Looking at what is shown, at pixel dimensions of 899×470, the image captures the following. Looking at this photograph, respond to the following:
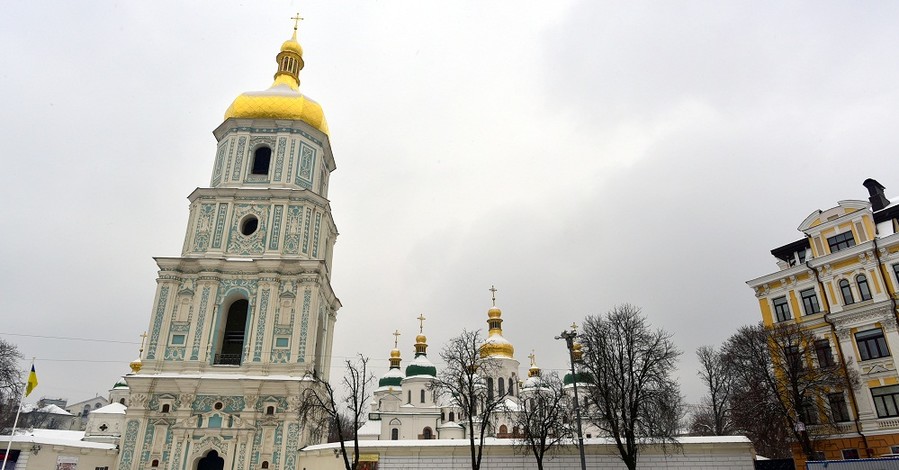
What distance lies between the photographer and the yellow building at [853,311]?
26.0 meters

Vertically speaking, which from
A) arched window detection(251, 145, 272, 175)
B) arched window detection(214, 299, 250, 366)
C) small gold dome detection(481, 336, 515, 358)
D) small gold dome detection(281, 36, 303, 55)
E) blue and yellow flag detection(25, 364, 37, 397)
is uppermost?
small gold dome detection(281, 36, 303, 55)

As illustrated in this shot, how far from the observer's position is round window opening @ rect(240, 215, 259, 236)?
107 ft

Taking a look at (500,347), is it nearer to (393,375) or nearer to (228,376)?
(393,375)

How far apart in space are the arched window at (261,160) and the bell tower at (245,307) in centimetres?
6

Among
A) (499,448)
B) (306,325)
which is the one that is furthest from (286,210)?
(499,448)

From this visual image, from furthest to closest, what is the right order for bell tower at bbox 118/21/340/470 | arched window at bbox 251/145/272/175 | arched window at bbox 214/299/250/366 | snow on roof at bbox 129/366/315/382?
arched window at bbox 251/145/272/175
arched window at bbox 214/299/250/366
snow on roof at bbox 129/366/315/382
bell tower at bbox 118/21/340/470

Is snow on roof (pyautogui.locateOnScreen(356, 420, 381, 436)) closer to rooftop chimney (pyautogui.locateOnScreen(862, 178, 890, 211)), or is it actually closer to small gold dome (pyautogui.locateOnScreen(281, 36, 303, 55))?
small gold dome (pyautogui.locateOnScreen(281, 36, 303, 55))

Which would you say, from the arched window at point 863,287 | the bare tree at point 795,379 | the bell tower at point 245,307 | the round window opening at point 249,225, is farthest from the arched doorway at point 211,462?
the arched window at point 863,287

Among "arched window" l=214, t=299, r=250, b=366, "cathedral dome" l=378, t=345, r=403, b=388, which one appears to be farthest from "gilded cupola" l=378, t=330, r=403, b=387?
"arched window" l=214, t=299, r=250, b=366

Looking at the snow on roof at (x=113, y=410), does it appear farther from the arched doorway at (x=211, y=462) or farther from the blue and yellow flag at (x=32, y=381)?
the blue and yellow flag at (x=32, y=381)

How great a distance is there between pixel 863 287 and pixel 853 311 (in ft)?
4.30

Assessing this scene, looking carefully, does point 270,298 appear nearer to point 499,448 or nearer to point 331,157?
point 331,157

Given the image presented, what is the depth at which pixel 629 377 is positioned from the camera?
23.6 m

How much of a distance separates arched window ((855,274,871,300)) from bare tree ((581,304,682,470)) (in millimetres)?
11215
